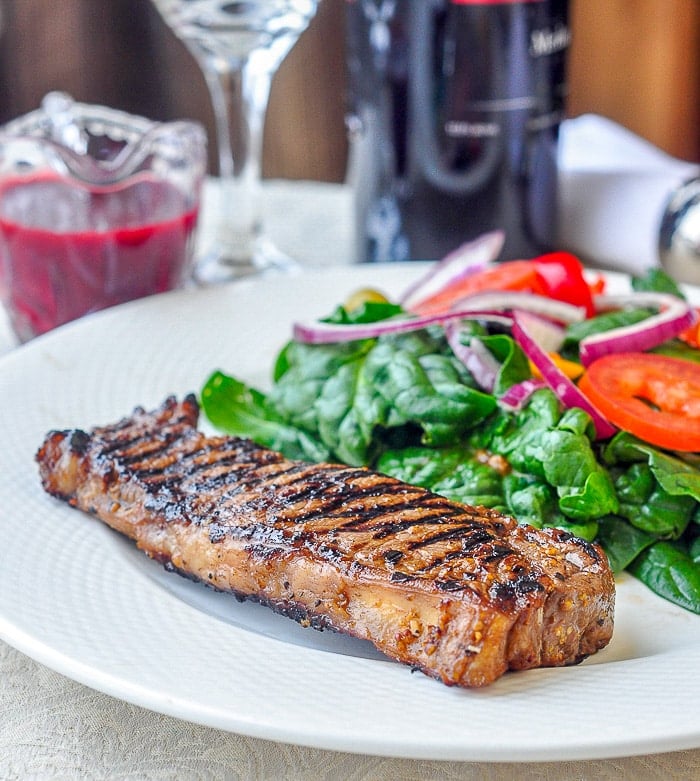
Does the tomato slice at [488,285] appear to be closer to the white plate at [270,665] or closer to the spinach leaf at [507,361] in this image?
the spinach leaf at [507,361]

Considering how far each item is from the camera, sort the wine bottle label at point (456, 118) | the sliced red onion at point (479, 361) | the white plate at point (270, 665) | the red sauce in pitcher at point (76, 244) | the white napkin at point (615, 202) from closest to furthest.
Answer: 1. the white plate at point (270, 665)
2. the sliced red onion at point (479, 361)
3. the red sauce in pitcher at point (76, 244)
4. the wine bottle label at point (456, 118)
5. the white napkin at point (615, 202)

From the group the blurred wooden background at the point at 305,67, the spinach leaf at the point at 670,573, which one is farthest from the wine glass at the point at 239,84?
the blurred wooden background at the point at 305,67

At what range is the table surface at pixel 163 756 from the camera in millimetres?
1259

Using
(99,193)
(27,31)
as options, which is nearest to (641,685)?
(99,193)

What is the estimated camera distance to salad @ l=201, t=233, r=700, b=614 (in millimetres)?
1724

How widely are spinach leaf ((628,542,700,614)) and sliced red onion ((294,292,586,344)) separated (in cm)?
51

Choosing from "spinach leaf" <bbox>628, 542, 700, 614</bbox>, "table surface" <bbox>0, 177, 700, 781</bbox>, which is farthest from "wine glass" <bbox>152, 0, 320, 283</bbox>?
"table surface" <bbox>0, 177, 700, 781</bbox>

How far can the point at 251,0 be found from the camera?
2.75 meters

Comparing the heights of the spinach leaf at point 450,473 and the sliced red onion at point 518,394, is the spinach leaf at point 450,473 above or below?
below

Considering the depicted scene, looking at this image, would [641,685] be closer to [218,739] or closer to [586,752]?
[586,752]

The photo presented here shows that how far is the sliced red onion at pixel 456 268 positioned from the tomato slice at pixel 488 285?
0.20ft

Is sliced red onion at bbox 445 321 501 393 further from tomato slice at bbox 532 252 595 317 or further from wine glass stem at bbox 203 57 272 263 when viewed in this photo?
wine glass stem at bbox 203 57 272 263

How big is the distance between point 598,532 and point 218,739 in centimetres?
75

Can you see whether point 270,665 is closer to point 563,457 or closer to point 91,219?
point 563,457
